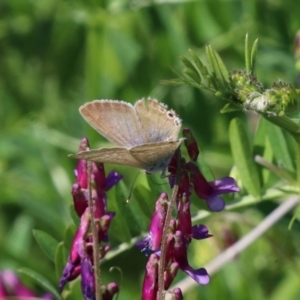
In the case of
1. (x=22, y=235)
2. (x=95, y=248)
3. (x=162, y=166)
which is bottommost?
(x=22, y=235)

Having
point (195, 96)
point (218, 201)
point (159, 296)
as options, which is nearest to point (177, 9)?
point (195, 96)

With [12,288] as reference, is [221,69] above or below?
above

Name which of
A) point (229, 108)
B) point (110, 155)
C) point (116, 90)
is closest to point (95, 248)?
point (110, 155)

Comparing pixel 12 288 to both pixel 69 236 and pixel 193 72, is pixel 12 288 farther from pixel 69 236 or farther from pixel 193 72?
pixel 193 72

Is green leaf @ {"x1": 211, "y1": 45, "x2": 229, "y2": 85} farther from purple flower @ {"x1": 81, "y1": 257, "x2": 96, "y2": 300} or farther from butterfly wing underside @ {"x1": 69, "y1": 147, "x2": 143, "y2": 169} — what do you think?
purple flower @ {"x1": 81, "y1": 257, "x2": 96, "y2": 300}

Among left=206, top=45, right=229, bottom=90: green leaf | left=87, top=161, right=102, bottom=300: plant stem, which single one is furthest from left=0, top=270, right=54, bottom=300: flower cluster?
left=206, top=45, right=229, bottom=90: green leaf

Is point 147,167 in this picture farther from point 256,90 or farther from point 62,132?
point 62,132
